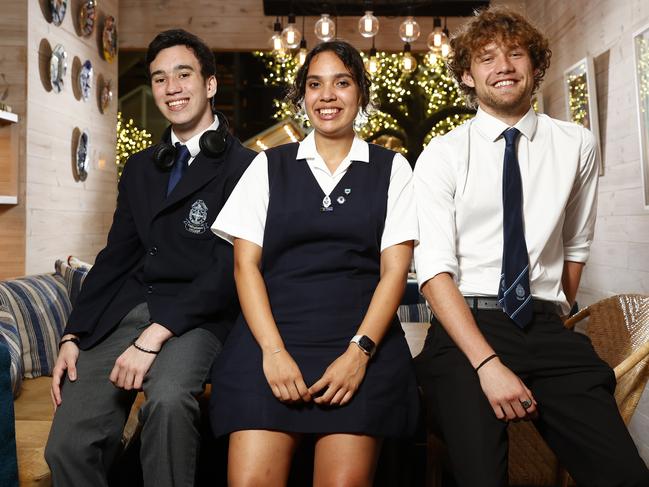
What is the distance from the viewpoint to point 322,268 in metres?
1.82

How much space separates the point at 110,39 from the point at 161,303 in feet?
14.5

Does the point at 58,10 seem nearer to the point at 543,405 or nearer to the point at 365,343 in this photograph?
the point at 365,343

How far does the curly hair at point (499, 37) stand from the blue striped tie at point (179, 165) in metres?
0.91

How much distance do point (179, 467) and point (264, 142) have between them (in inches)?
219

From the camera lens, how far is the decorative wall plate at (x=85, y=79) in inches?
195

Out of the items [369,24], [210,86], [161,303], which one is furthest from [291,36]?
[161,303]

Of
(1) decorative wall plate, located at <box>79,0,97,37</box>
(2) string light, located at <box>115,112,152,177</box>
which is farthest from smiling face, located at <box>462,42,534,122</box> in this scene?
(2) string light, located at <box>115,112,152,177</box>

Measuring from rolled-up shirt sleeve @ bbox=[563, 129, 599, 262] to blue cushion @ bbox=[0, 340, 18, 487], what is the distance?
154cm

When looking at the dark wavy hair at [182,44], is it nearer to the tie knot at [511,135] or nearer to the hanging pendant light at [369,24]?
the tie knot at [511,135]

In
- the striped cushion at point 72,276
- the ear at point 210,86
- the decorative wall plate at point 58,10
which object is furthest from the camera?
the decorative wall plate at point 58,10

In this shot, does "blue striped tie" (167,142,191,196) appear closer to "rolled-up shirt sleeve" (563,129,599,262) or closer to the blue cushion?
the blue cushion


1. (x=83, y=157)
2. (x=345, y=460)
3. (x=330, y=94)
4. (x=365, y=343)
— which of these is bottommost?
(x=345, y=460)

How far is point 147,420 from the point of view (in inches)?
69.8

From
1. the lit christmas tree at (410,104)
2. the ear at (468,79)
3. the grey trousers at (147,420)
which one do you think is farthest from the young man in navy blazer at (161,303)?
the lit christmas tree at (410,104)
